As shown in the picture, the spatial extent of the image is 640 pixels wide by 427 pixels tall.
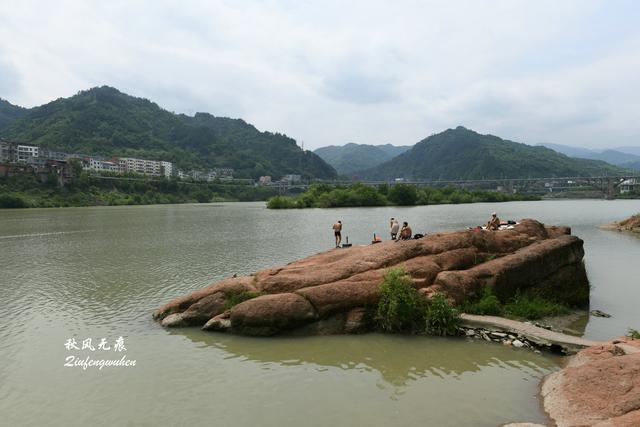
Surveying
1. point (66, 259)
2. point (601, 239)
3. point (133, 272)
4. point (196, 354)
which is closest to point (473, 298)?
point (196, 354)

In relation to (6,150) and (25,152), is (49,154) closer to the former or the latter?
(25,152)

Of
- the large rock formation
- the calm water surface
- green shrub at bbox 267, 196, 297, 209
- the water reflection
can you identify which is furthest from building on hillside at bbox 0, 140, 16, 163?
the water reflection

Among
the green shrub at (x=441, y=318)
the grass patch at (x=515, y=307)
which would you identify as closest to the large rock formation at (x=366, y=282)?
the grass patch at (x=515, y=307)

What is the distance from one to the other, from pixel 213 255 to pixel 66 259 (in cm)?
1362

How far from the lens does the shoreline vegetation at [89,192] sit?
428 feet

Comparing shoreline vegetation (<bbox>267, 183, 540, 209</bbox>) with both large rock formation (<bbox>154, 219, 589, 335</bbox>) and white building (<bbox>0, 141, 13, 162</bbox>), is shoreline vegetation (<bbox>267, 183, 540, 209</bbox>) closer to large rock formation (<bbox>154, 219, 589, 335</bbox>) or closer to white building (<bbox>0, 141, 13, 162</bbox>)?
large rock formation (<bbox>154, 219, 589, 335</bbox>)

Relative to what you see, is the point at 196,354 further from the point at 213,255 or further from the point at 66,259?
the point at 66,259

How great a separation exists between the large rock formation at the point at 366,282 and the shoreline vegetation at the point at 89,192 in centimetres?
13598

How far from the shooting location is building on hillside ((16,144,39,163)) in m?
178

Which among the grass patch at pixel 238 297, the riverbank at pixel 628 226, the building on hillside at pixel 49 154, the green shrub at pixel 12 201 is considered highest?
the building on hillside at pixel 49 154

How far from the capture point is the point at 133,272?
105 ft

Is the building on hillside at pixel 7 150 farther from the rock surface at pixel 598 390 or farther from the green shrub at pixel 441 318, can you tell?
the rock surface at pixel 598 390

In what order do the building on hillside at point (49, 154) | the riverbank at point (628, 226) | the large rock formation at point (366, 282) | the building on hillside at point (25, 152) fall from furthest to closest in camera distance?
the building on hillside at point (49, 154), the building on hillside at point (25, 152), the riverbank at point (628, 226), the large rock formation at point (366, 282)

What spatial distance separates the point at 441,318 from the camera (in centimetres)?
1720
